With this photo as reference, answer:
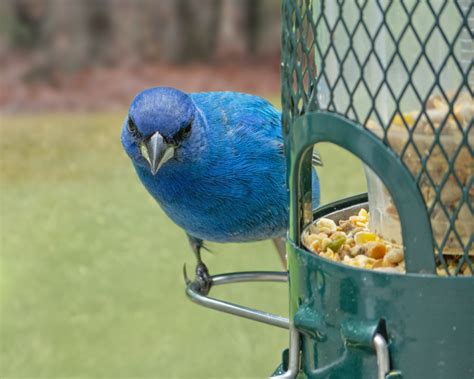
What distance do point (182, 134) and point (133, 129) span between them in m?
0.20

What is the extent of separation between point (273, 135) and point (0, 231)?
551cm

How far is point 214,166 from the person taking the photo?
3.79 meters

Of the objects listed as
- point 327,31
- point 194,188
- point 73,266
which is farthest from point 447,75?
point 73,266

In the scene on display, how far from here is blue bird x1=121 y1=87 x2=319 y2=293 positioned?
11.7 feet

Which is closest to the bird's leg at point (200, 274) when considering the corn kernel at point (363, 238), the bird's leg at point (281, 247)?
the bird's leg at point (281, 247)

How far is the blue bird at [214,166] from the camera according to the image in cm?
355

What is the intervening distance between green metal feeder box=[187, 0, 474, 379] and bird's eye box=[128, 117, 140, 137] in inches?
37.2

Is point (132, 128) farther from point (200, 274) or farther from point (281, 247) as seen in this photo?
point (281, 247)

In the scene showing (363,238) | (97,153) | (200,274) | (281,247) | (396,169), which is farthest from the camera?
(97,153)

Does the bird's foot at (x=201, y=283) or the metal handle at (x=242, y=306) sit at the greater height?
the metal handle at (x=242, y=306)

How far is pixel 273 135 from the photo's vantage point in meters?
4.10

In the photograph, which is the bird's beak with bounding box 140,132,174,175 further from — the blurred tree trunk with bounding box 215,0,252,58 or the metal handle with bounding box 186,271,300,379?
the blurred tree trunk with bounding box 215,0,252,58

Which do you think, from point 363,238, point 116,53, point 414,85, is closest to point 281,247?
point 363,238

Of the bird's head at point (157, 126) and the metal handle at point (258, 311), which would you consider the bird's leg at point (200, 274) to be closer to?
the metal handle at point (258, 311)
